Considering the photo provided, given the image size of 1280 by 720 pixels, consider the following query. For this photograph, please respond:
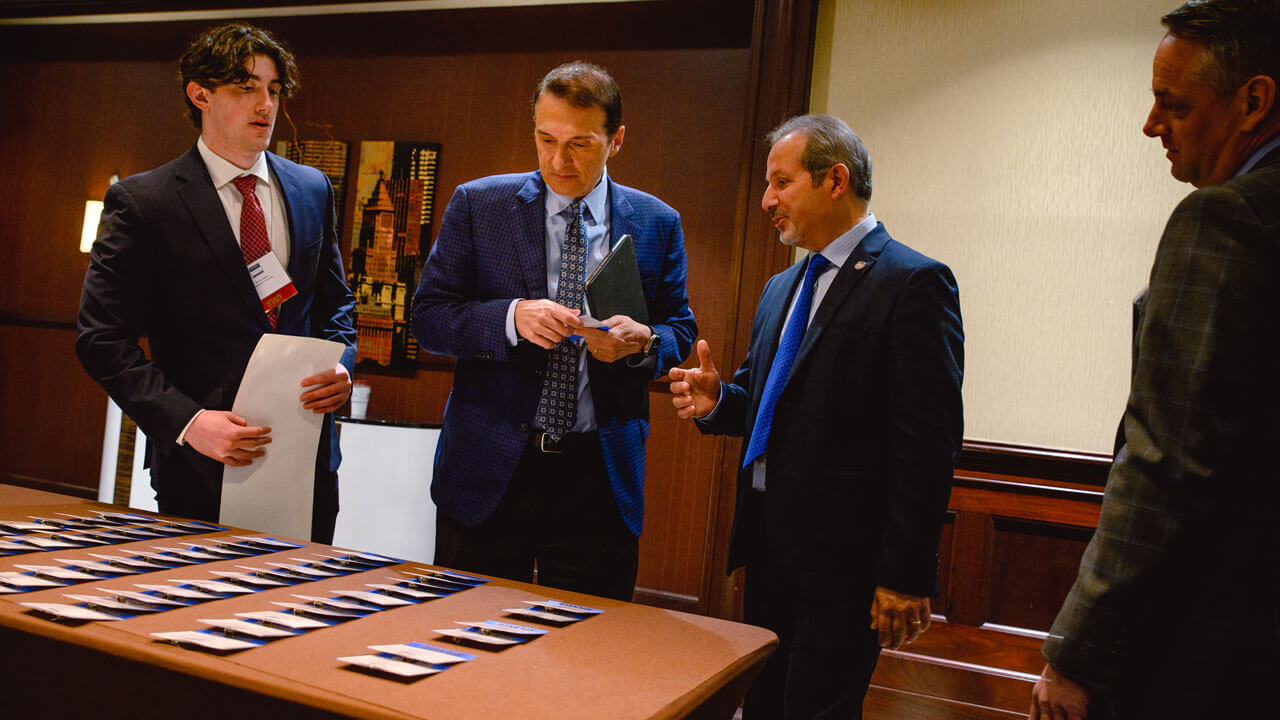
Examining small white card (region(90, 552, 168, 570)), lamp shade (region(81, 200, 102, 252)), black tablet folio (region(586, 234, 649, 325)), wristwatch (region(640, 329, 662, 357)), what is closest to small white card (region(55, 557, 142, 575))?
small white card (region(90, 552, 168, 570))

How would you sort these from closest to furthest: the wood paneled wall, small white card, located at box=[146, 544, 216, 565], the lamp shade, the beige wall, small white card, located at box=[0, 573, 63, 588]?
small white card, located at box=[0, 573, 63, 588] < small white card, located at box=[146, 544, 216, 565] < the beige wall < the wood paneled wall < the lamp shade

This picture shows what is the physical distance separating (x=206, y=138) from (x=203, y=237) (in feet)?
0.87

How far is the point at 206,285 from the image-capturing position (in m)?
1.88

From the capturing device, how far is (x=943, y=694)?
3.26 metres

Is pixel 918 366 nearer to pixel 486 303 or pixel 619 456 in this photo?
pixel 619 456

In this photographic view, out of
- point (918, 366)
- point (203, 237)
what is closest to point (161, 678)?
point (203, 237)

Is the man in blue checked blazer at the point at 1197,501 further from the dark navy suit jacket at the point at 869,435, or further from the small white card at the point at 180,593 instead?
the small white card at the point at 180,593

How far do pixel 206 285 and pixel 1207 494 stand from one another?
71.7 inches

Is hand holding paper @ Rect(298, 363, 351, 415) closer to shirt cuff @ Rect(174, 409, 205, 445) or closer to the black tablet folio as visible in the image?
shirt cuff @ Rect(174, 409, 205, 445)

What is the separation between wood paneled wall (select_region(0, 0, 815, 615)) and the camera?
3877 mm

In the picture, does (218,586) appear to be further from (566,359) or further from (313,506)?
(566,359)

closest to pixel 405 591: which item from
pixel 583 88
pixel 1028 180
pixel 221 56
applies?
pixel 583 88

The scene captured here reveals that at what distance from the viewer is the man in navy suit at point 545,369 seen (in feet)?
6.08

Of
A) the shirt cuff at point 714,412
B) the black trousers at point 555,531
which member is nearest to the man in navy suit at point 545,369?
the black trousers at point 555,531
